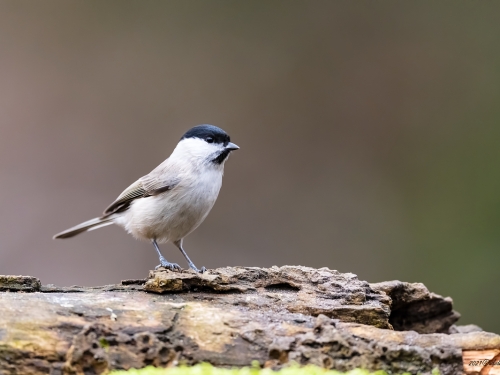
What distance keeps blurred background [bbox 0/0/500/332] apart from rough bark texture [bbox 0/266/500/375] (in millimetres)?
3207

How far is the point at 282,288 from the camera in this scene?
2.37 meters

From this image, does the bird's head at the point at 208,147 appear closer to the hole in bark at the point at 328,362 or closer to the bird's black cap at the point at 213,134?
the bird's black cap at the point at 213,134

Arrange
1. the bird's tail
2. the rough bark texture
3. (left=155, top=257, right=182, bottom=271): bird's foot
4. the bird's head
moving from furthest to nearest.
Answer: the bird's tail
the bird's head
(left=155, top=257, right=182, bottom=271): bird's foot
the rough bark texture

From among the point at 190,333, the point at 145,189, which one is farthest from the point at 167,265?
the point at 190,333

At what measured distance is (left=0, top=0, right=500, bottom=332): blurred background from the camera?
523 cm

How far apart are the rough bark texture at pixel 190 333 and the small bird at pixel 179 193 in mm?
725

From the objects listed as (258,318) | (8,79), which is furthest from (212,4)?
(258,318)

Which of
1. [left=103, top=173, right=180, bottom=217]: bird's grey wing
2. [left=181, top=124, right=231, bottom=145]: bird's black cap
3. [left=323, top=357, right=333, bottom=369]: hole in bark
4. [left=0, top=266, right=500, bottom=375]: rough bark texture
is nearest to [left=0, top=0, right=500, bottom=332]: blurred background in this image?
[left=103, top=173, right=180, bottom=217]: bird's grey wing

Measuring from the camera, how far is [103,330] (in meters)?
1.66

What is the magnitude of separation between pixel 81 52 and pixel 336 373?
5176 millimetres

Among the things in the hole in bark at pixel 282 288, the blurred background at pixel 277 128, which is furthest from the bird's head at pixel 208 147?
the blurred background at pixel 277 128

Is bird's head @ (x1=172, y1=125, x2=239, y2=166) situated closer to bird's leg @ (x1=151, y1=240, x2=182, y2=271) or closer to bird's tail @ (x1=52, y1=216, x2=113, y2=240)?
bird's leg @ (x1=151, y1=240, x2=182, y2=271)

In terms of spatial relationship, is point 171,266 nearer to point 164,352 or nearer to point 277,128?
point 164,352

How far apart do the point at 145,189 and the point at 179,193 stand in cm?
29
